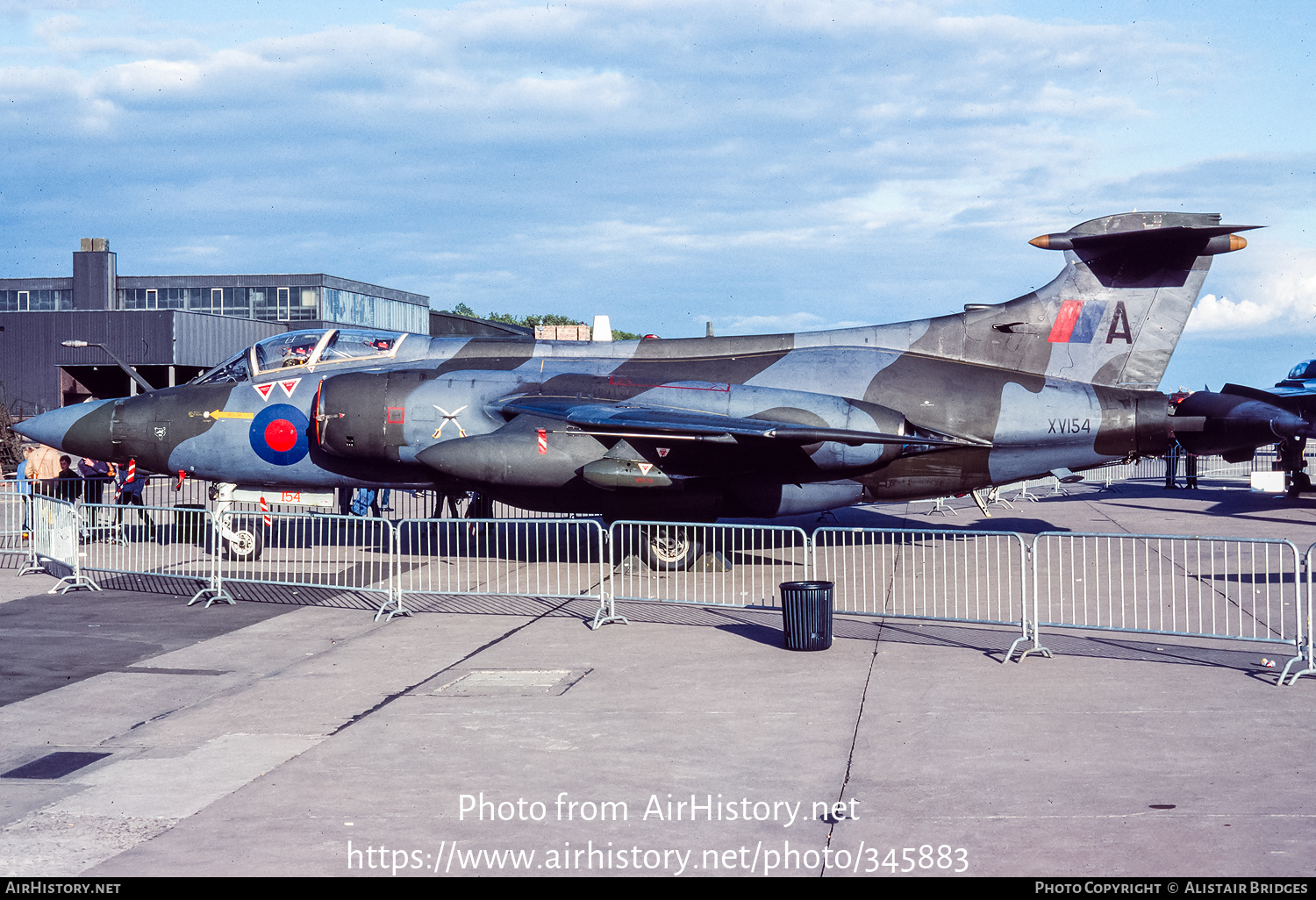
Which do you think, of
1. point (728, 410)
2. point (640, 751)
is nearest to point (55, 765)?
point (640, 751)

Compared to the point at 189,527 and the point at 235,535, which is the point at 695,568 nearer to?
the point at 235,535

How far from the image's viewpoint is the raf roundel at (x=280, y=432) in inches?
620

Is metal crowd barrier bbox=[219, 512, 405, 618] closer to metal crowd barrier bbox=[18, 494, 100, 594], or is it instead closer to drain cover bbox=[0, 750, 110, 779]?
metal crowd barrier bbox=[18, 494, 100, 594]

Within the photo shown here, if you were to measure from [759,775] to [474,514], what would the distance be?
12931mm

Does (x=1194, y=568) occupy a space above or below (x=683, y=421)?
below

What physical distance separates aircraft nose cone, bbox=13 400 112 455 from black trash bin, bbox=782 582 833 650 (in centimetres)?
1211

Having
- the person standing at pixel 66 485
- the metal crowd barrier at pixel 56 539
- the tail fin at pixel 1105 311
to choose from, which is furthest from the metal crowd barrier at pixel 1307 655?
the person standing at pixel 66 485

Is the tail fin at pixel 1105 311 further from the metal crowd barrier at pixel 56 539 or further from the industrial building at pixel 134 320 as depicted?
the industrial building at pixel 134 320

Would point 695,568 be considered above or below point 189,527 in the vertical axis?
below

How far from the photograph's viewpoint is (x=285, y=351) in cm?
1631

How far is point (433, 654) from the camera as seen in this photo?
1042cm

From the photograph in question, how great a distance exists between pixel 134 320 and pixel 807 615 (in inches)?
2031
